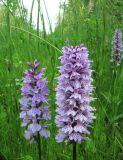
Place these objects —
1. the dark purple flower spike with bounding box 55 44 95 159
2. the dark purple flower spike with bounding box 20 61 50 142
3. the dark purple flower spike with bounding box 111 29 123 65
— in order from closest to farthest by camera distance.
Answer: the dark purple flower spike with bounding box 55 44 95 159
the dark purple flower spike with bounding box 20 61 50 142
the dark purple flower spike with bounding box 111 29 123 65

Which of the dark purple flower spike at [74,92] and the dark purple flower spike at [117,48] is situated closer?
the dark purple flower spike at [74,92]

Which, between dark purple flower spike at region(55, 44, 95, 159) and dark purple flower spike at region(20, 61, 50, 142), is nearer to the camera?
dark purple flower spike at region(55, 44, 95, 159)

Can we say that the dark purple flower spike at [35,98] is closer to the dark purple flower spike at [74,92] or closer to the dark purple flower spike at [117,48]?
the dark purple flower spike at [74,92]

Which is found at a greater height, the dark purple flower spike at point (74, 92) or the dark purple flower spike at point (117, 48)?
the dark purple flower spike at point (117, 48)

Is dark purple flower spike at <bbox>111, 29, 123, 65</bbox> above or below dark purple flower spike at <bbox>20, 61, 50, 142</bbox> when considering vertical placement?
above

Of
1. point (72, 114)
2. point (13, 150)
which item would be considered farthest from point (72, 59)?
point (13, 150)

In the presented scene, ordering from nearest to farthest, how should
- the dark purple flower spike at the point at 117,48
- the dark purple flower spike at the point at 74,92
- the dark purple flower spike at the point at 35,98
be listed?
the dark purple flower spike at the point at 74,92, the dark purple flower spike at the point at 35,98, the dark purple flower spike at the point at 117,48

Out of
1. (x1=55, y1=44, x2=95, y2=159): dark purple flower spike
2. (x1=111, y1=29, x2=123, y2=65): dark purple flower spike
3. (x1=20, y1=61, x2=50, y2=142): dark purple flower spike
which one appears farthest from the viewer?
(x1=111, y1=29, x2=123, y2=65): dark purple flower spike

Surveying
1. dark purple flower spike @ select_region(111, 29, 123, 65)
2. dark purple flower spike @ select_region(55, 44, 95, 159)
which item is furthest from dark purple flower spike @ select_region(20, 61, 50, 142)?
dark purple flower spike @ select_region(111, 29, 123, 65)

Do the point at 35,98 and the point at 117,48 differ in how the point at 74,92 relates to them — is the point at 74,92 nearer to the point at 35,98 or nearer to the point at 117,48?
the point at 35,98

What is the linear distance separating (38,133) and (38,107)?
Result: 0.50 feet

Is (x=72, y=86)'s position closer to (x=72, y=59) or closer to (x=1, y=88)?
(x=72, y=59)

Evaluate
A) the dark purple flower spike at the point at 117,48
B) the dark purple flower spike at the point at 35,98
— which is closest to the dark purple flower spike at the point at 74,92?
the dark purple flower spike at the point at 35,98

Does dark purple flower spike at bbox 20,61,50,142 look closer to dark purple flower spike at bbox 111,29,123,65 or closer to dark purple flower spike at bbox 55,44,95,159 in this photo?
dark purple flower spike at bbox 55,44,95,159
